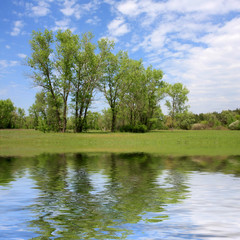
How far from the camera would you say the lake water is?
4.70 m

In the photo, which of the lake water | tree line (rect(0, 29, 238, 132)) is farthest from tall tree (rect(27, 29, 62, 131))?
the lake water

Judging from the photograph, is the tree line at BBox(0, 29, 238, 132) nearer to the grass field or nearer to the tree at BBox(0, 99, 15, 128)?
the grass field

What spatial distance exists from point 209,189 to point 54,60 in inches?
1862

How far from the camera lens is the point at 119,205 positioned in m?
6.28

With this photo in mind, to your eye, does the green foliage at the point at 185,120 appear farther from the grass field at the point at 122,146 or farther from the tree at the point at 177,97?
the grass field at the point at 122,146

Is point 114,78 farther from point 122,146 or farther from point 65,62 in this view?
point 122,146

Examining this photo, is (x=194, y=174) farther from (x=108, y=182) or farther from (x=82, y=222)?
(x=82, y=222)

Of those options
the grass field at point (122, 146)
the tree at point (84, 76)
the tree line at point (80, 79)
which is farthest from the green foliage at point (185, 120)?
the grass field at point (122, 146)

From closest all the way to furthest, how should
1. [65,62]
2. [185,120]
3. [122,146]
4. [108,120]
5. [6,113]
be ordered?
[122,146]
[65,62]
[185,120]
[108,120]
[6,113]

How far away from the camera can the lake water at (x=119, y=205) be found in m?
4.70

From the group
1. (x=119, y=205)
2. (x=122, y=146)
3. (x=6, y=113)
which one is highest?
(x=6, y=113)

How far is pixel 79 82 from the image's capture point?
2050 inches

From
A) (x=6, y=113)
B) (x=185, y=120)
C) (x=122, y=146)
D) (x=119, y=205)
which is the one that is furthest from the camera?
(x=6, y=113)

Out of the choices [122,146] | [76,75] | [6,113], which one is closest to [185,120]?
[76,75]
